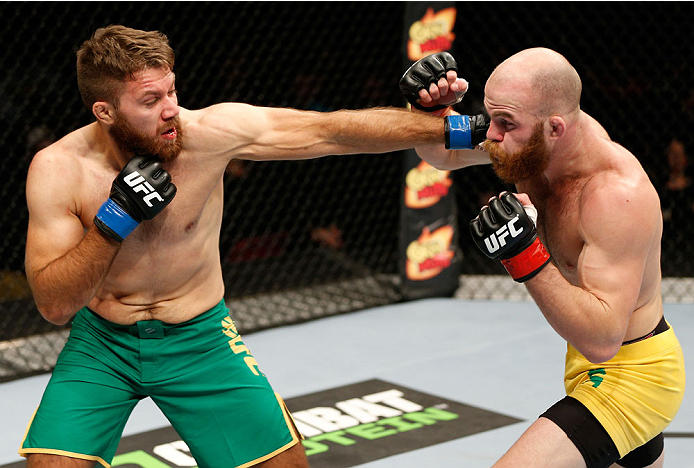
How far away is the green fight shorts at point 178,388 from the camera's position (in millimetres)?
2256

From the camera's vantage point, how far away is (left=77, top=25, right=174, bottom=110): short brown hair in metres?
2.15

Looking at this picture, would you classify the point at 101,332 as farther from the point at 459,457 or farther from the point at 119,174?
the point at 459,457

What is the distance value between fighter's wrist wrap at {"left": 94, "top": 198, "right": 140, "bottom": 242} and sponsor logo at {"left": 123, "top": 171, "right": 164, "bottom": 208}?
2.3 inches

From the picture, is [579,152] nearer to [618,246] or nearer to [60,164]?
[618,246]

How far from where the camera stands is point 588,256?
1963 mm

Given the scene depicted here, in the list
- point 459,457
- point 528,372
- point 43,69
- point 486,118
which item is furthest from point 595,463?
point 43,69

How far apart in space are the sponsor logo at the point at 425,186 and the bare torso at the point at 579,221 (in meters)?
2.95

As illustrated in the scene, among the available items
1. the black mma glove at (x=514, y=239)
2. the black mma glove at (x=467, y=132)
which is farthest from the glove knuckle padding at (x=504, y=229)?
the black mma glove at (x=467, y=132)

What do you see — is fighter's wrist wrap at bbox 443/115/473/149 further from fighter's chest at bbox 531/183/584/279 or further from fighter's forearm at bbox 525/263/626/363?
fighter's forearm at bbox 525/263/626/363

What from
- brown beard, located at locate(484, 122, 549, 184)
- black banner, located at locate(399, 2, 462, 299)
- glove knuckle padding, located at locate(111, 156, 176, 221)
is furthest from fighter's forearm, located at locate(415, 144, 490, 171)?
black banner, located at locate(399, 2, 462, 299)

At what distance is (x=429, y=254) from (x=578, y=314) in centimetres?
342

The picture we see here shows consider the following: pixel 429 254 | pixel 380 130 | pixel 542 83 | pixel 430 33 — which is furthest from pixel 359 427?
pixel 430 33

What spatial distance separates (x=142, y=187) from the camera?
83.2 inches

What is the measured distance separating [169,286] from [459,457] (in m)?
1.32
